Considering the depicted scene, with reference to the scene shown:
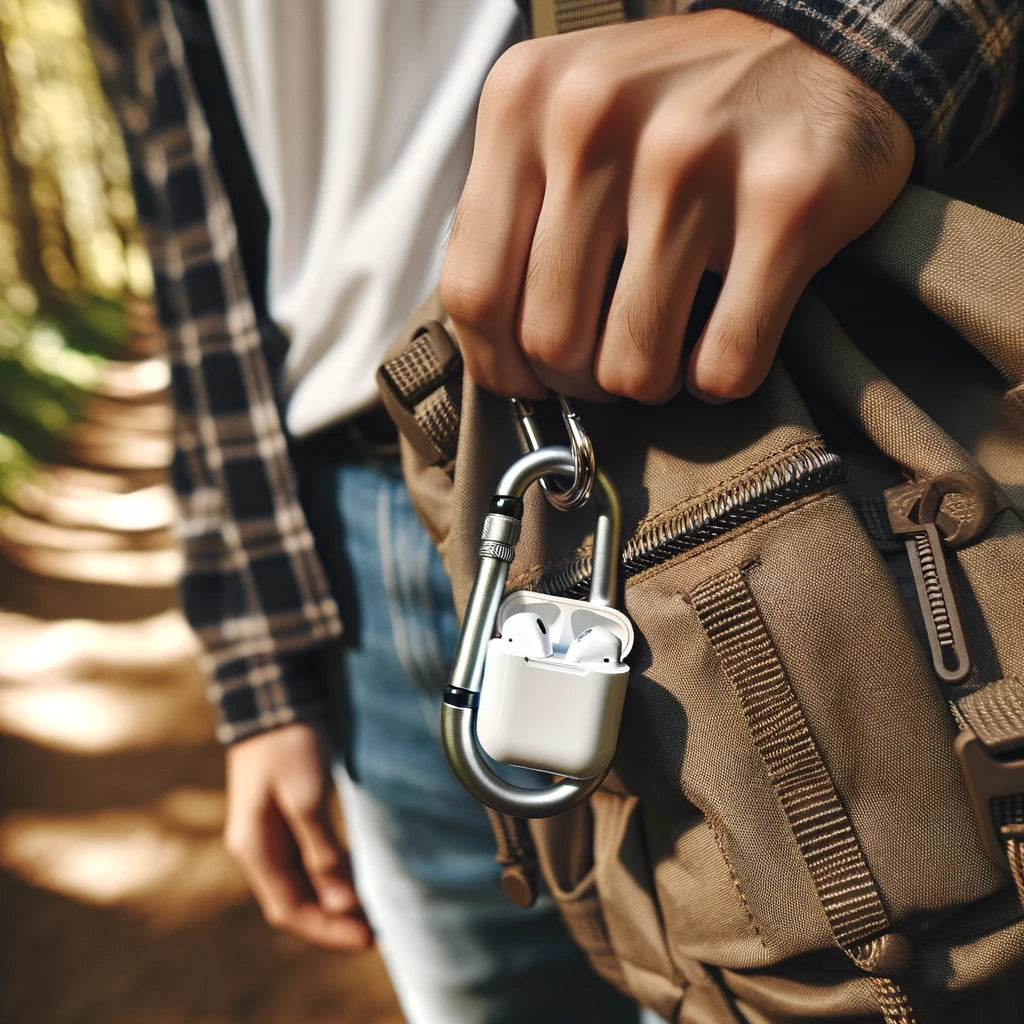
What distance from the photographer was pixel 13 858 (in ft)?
9.01

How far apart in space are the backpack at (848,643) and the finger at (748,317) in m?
0.07

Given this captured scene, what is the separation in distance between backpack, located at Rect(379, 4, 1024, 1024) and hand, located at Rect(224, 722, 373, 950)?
Answer: 54 centimetres

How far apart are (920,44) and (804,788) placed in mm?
460

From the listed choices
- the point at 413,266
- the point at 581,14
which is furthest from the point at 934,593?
the point at 413,266

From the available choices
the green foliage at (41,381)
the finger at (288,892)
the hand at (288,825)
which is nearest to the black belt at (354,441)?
the hand at (288,825)

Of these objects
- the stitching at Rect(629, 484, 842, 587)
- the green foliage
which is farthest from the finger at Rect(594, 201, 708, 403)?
the green foliage

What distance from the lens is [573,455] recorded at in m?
0.54

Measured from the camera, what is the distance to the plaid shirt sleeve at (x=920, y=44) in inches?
19.1

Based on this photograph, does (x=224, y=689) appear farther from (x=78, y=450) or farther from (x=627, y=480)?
(x=78, y=450)

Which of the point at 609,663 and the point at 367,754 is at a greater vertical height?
the point at 609,663

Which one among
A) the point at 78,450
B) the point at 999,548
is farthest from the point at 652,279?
the point at 78,450

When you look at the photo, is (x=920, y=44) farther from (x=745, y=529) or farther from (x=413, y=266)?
(x=413, y=266)

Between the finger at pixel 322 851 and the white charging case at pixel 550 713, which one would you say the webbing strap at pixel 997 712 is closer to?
the white charging case at pixel 550 713

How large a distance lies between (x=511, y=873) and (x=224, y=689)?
0.43 m
